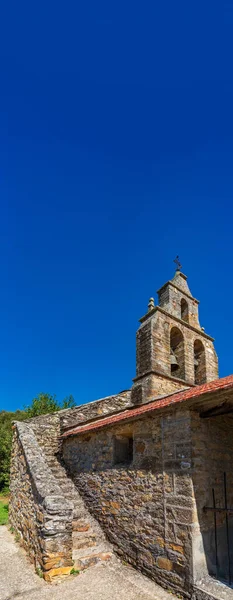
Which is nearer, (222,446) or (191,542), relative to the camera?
(191,542)

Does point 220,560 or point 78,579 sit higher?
point 220,560

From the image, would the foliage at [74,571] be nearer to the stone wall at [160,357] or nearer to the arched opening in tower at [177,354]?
the stone wall at [160,357]

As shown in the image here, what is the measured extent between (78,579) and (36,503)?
1.55 m

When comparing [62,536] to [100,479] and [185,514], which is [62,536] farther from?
[185,514]

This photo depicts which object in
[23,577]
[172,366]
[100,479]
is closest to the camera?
[23,577]

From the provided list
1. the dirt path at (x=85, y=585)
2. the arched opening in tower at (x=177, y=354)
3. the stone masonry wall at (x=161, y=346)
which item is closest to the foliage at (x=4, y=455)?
the stone masonry wall at (x=161, y=346)

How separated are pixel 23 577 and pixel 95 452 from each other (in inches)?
113

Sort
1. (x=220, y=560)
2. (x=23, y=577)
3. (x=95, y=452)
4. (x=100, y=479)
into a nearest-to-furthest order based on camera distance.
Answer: (x=220, y=560)
(x=23, y=577)
(x=100, y=479)
(x=95, y=452)

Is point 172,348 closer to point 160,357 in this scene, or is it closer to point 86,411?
point 160,357

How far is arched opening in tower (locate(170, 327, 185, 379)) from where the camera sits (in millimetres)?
10875

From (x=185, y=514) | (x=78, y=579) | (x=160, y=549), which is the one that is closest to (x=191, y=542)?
(x=185, y=514)

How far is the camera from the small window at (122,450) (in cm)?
722

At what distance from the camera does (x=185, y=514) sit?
5.01 metres

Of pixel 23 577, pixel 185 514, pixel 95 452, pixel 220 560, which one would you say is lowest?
pixel 23 577
